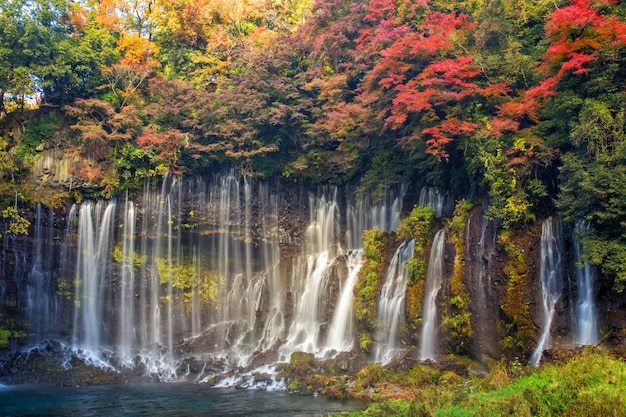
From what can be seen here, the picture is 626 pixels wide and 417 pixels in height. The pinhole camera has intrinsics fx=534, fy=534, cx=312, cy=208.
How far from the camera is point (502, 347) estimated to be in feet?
57.5

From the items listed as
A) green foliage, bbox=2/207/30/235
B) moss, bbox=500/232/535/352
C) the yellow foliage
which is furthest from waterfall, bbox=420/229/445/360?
the yellow foliage

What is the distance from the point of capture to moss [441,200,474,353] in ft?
60.9

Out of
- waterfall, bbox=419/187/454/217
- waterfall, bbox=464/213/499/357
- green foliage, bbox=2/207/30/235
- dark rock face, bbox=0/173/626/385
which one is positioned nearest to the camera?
waterfall, bbox=464/213/499/357

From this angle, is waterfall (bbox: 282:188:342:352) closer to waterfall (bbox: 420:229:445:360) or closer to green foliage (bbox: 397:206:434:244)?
green foliage (bbox: 397:206:434:244)

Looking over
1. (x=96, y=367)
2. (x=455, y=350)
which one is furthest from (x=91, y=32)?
(x=455, y=350)

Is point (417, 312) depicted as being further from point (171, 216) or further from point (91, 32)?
point (91, 32)

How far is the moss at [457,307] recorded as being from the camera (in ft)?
60.9

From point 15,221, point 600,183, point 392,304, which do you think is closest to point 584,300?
point 600,183

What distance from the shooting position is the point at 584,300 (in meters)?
16.3

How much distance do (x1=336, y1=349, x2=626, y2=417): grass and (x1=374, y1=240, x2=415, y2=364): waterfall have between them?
6.76m

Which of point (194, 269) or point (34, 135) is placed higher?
point (34, 135)

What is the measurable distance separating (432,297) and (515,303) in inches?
136

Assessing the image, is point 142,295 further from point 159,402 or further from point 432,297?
point 432,297

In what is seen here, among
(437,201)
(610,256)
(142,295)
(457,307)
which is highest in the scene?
(437,201)
